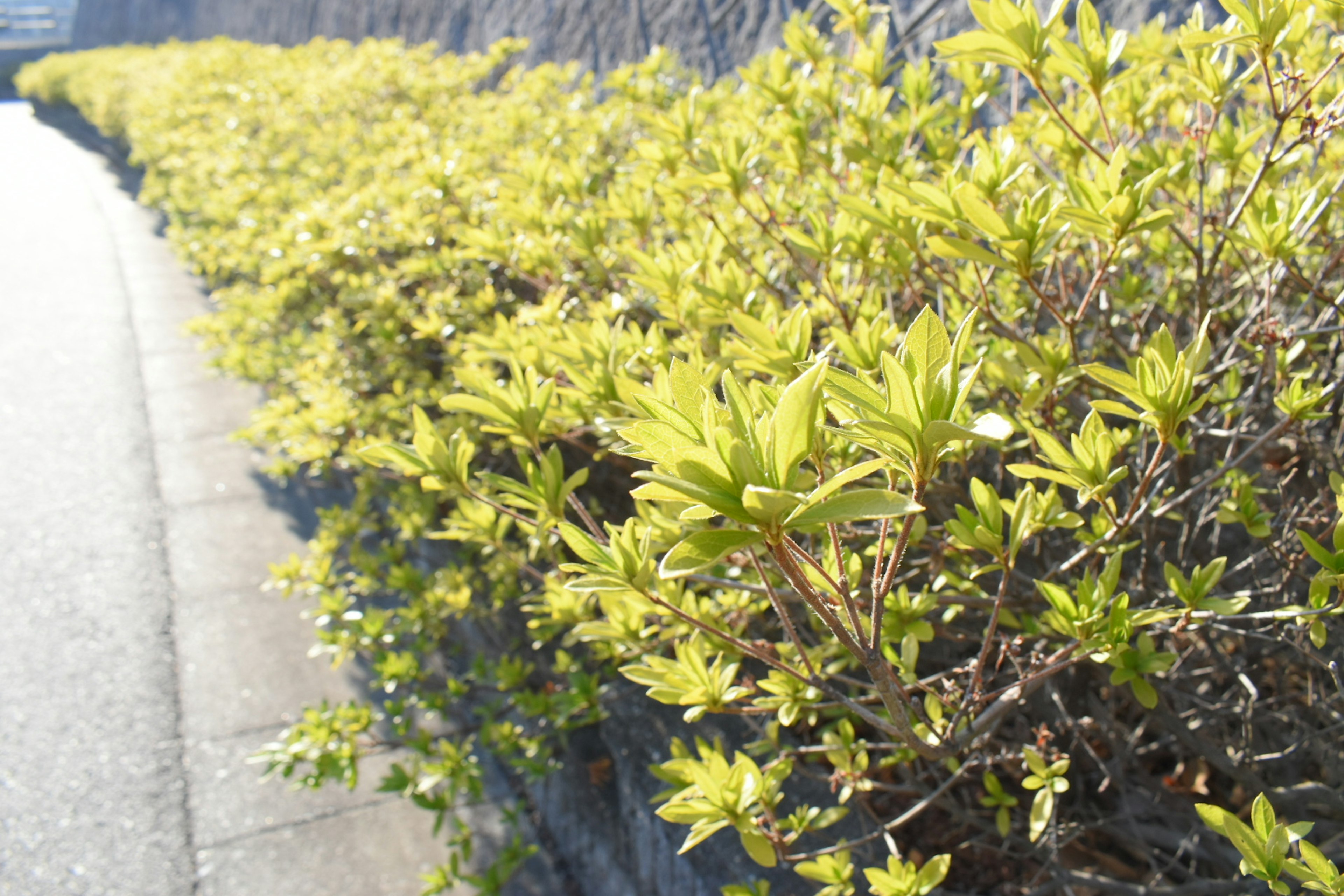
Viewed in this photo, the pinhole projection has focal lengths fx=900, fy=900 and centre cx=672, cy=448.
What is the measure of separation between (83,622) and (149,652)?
0.52 m

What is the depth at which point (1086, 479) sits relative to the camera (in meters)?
1.37

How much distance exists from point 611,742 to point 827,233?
1660 millimetres

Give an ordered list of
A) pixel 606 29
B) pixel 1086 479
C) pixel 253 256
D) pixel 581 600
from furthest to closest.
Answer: pixel 606 29, pixel 253 256, pixel 581 600, pixel 1086 479

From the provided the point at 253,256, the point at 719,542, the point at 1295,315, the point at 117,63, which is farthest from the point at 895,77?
the point at 117,63

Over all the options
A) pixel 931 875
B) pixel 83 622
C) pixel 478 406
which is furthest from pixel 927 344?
pixel 83 622

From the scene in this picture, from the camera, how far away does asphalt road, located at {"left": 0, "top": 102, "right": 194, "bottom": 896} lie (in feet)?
10.7

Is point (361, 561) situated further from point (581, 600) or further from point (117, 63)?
point (117, 63)

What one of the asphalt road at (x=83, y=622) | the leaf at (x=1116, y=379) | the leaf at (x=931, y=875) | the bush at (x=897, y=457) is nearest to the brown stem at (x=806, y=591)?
the bush at (x=897, y=457)

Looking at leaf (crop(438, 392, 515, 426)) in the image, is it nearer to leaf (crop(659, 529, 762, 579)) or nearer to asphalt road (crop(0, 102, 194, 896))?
leaf (crop(659, 529, 762, 579))

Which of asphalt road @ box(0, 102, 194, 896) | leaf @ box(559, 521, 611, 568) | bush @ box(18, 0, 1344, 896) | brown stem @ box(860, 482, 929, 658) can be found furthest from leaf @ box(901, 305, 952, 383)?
asphalt road @ box(0, 102, 194, 896)

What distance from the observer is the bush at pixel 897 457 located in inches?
50.0

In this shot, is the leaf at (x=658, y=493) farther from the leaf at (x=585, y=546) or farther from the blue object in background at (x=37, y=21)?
the blue object in background at (x=37, y=21)

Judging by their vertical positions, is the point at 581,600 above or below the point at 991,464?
below

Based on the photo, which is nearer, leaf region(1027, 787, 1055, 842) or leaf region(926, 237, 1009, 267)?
leaf region(926, 237, 1009, 267)
